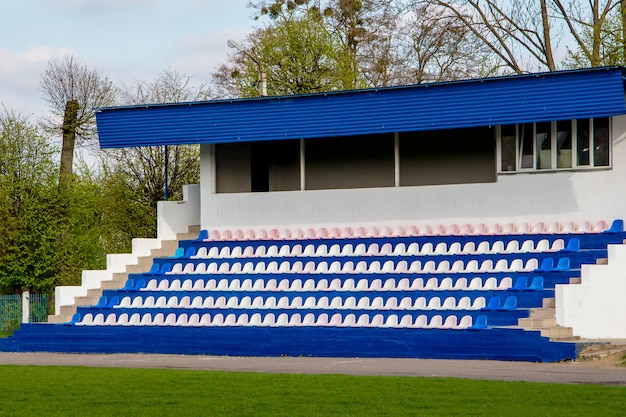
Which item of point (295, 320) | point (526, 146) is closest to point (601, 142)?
point (526, 146)

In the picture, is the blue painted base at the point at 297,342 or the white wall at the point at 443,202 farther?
the white wall at the point at 443,202

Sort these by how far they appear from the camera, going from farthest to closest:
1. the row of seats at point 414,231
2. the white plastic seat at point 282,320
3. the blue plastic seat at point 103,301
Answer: the blue plastic seat at point 103,301, the row of seats at point 414,231, the white plastic seat at point 282,320

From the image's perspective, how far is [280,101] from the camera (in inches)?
1078

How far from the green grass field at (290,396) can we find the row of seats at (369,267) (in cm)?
707

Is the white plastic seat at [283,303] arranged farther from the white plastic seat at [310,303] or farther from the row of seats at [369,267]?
the row of seats at [369,267]

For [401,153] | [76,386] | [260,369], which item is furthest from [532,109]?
[76,386]

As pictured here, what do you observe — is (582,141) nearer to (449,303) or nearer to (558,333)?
(449,303)

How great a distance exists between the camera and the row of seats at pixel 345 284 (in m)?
23.2

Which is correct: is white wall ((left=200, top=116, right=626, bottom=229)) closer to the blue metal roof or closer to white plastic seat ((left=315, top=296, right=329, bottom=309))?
the blue metal roof

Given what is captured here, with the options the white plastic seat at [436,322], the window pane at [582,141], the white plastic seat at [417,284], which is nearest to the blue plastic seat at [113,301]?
the white plastic seat at [417,284]

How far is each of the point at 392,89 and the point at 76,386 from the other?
38.8 feet

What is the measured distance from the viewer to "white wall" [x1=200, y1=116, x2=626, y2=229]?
2473cm

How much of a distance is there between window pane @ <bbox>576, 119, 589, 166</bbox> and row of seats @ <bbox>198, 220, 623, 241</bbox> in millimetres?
1340

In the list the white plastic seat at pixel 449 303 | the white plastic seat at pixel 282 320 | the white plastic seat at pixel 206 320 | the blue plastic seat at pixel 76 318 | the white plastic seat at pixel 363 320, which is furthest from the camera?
the blue plastic seat at pixel 76 318
